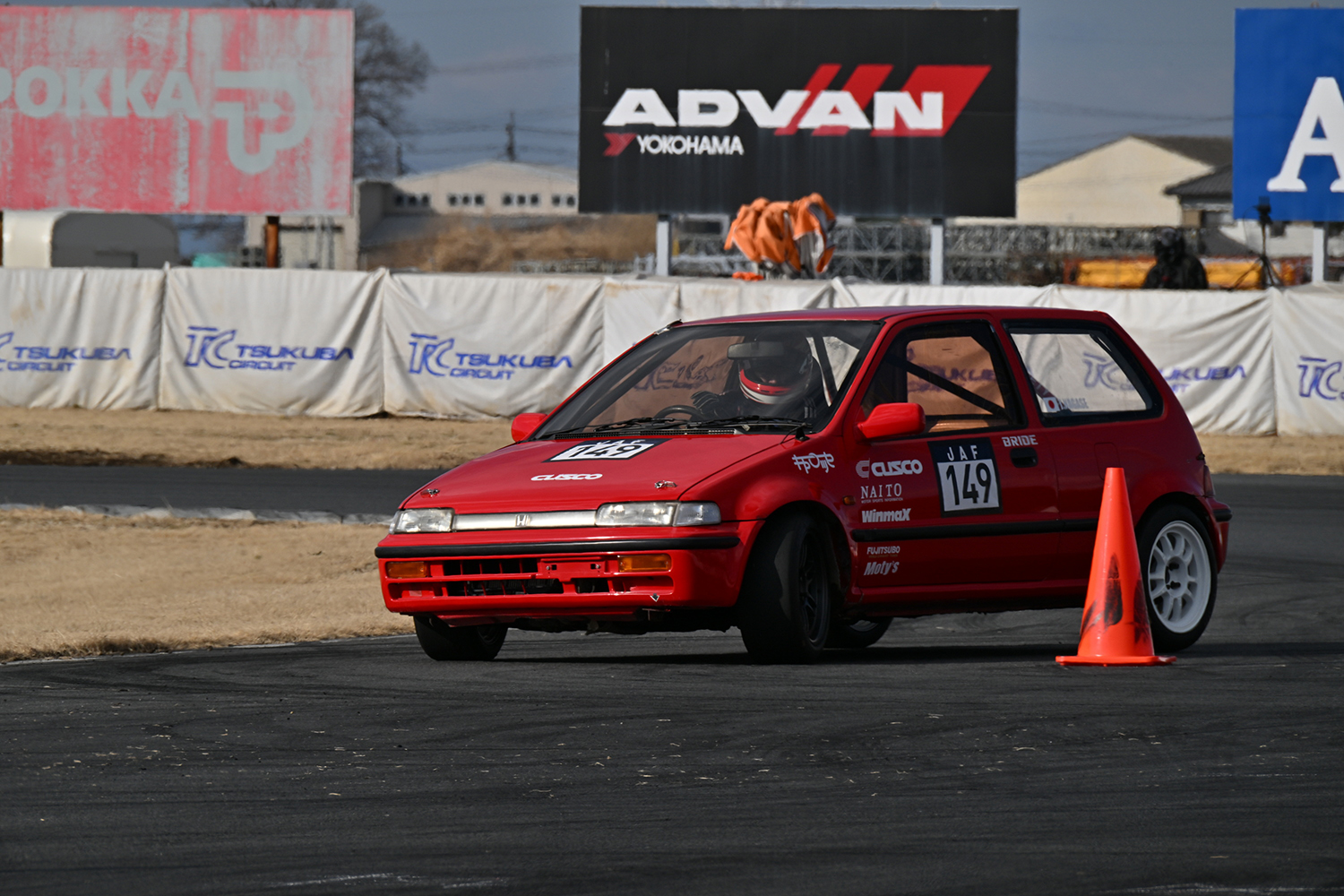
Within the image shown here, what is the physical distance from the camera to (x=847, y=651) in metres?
8.95

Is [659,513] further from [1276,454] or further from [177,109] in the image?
[177,109]

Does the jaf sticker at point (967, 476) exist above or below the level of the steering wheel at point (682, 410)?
below

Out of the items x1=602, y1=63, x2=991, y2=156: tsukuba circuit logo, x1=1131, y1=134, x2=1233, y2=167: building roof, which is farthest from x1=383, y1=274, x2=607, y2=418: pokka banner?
x1=1131, y1=134, x2=1233, y2=167: building roof

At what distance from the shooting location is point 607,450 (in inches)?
317

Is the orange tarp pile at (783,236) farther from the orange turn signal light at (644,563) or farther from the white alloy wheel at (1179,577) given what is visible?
the orange turn signal light at (644,563)

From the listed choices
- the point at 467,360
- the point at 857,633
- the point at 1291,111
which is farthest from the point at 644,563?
the point at 1291,111

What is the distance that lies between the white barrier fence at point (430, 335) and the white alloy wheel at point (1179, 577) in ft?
54.2

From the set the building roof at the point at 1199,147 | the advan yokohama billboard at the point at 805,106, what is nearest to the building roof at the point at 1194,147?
the building roof at the point at 1199,147

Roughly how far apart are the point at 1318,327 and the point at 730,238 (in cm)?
902

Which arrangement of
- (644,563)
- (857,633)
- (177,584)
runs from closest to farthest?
(644,563) → (857,633) → (177,584)

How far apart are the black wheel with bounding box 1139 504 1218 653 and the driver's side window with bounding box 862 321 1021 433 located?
0.84m

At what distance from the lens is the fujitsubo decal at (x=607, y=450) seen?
7.97m

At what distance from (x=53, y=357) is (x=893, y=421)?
22.3 meters

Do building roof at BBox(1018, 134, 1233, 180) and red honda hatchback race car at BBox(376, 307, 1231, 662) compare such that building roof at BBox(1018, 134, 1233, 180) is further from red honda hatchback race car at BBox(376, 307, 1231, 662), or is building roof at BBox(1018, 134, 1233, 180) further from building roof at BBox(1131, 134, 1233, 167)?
red honda hatchback race car at BBox(376, 307, 1231, 662)
